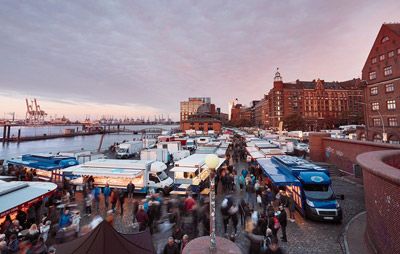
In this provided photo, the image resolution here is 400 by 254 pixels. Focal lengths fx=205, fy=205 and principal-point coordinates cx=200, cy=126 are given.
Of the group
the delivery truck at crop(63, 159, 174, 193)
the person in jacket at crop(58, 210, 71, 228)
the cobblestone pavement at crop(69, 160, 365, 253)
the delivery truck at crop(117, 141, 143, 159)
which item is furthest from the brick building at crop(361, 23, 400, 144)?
the person in jacket at crop(58, 210, 71, 228)

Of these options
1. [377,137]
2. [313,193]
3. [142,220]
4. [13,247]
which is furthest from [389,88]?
[13,247]

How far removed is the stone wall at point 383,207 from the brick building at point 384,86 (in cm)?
3531

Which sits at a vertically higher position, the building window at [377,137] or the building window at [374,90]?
the building window at [374,90]

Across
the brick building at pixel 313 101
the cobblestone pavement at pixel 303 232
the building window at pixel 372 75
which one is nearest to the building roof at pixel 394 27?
the building window at pixel 372 75

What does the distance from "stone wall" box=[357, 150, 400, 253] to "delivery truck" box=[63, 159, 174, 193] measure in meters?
12.0

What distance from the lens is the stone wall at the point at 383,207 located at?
609 centimetres

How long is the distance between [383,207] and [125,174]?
45.6ft

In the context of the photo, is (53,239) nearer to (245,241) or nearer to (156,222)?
(156,222)

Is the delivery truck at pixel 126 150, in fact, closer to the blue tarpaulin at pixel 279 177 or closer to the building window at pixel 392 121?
the blue tarpaulin at pixel 279 177

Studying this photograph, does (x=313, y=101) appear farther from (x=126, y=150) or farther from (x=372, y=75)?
(x=126, y=150)

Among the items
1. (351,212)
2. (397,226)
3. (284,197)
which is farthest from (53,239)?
(351,212)

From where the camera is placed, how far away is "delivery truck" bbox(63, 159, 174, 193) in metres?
15.2

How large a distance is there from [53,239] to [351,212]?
52.3 feet

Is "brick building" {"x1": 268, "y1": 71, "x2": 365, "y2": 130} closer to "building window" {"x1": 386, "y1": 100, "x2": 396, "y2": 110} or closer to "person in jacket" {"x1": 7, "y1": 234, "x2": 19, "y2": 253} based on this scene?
"building window" {"x1": 386, "y1": 100, "x2": 396, "y2": 110}
